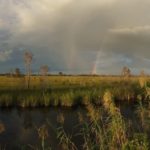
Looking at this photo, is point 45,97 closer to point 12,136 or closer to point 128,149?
point 12,136

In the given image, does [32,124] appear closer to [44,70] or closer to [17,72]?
[44,70]

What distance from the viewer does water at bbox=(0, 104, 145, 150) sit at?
15.6 m

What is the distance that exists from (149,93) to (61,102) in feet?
74.3

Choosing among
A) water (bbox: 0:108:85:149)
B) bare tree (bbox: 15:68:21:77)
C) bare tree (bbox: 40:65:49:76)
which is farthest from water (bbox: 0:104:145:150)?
bare tree (bbox: 15:68:21:77)

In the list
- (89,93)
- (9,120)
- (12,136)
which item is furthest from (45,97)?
(12,136)

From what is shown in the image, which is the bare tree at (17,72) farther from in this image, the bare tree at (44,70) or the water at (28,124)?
the water at (28,124)

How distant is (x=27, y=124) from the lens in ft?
73.2

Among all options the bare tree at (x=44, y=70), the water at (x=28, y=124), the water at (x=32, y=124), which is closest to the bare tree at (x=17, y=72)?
the bare tree at (x=44, y=70)

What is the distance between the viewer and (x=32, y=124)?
21984 mm

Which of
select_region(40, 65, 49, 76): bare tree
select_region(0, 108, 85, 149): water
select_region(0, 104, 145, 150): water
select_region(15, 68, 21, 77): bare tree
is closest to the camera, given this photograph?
select_region(0, 104, 145, 150): water

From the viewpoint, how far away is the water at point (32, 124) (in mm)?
15556

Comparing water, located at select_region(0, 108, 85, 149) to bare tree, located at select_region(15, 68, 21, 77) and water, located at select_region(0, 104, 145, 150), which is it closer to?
water, located at select_region(0, 104, 145, 150)

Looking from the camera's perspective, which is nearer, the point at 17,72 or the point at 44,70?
the point at 44,70

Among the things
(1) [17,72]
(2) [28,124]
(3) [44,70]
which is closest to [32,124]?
(2) [28,124]
